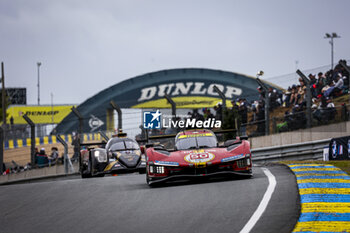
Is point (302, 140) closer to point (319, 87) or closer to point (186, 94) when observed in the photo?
point (319, 87)

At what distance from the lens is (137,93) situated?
52.4 metres

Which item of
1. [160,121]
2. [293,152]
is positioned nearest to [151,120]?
[160,121]

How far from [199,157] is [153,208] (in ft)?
11.8

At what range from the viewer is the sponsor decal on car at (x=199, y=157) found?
1178 cm

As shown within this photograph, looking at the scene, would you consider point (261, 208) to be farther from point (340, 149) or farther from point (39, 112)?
point (39, 112)

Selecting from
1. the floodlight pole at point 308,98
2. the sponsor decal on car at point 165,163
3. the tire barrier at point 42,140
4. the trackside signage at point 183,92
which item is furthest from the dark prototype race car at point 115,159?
the trackside signage at point 183,92

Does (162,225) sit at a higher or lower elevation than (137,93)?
lower

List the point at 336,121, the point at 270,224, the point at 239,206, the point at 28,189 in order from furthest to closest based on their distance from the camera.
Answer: the point at 336,121 < the point at 28,189 < the point at 239,206 < the point at 270,224

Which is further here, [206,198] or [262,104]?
[262,104]

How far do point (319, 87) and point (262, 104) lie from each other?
223 cm

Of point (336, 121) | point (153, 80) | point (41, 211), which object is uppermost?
point (153, 80)

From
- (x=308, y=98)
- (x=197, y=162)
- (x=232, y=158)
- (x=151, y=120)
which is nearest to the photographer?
(x=197, y=162)

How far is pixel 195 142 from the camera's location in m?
13.2

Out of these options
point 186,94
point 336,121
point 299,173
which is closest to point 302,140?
point 336,121
